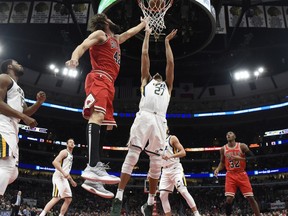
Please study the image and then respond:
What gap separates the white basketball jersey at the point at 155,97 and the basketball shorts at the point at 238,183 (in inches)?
176

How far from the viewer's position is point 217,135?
1534 inches

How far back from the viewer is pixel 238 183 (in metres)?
9.05

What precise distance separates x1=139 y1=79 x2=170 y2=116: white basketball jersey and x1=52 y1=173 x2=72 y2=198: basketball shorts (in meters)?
5.02

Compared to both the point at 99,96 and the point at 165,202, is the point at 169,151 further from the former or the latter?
the point at 99,96

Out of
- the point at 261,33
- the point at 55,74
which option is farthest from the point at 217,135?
the point at 55,74

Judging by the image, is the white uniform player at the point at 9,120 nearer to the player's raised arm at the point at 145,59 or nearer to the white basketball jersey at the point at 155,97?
the white basketball jersey at the point at 155,97

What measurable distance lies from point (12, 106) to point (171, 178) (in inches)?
219

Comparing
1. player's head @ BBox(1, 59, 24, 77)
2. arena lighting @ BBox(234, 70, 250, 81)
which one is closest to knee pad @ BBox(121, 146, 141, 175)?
player's head @ BBox(1, 59, 24, 77)

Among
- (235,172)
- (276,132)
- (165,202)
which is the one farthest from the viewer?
(276,132)

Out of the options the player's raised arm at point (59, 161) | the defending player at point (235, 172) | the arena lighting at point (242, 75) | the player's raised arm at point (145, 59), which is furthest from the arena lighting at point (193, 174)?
the player's raised arm at point (145, 59)

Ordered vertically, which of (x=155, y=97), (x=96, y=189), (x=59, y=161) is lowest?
(x=96, y=189)

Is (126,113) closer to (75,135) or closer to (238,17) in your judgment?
(75,135)

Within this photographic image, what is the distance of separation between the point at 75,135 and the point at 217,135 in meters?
18.1

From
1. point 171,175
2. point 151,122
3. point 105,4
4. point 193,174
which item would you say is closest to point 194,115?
point 193,174
